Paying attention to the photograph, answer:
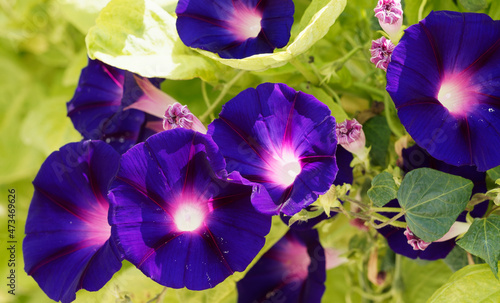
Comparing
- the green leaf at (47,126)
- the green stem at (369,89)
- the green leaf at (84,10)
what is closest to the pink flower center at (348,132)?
the green stem at (369,89)

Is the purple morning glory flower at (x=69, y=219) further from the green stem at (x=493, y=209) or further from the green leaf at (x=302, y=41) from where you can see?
the green stem at (x=493, y=209)

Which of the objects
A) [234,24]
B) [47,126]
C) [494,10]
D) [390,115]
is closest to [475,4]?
[494,10]

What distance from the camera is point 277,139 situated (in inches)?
16.0

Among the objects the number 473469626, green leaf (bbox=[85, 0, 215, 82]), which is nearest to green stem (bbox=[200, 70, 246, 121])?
green leaf (bbox=[85, 0, 215, 82])

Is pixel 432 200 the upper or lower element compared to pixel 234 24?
lower

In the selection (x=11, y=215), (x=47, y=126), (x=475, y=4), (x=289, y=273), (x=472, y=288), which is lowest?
(x=472, y=288)

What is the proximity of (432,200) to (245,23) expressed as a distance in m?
0.24

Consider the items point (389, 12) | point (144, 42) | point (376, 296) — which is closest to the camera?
point (389, 12)

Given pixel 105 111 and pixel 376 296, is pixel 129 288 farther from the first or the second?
pixel 376 296

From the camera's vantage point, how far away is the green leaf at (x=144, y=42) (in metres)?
0.48

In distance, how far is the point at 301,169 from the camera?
399 mm

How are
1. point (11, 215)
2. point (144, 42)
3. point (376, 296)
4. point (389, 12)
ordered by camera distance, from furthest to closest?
point (11, 215)
point (376, 296)
point (144, 42)
point (389, 12)

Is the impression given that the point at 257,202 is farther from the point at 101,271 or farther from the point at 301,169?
the point at 101,271

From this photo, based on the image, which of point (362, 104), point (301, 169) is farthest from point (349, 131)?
point (362, 104)
